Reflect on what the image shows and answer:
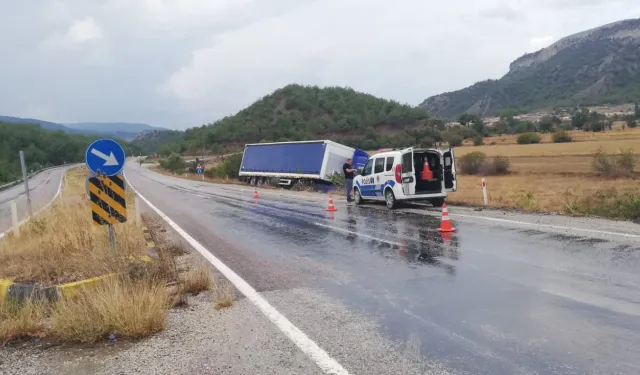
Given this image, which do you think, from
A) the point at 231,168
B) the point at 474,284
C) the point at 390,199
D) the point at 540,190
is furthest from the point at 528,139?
the point at 474,284

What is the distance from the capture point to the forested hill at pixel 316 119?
114062mm

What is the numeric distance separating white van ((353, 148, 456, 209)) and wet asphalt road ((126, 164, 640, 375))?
3549 millimetres

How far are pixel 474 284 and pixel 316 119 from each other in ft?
383

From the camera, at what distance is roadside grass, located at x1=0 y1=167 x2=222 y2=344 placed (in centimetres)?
564

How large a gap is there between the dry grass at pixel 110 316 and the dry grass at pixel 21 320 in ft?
0.62

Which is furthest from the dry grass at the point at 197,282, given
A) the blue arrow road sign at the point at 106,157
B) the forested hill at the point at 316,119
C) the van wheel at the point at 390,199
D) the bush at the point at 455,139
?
the forested hill at the point at 316,119

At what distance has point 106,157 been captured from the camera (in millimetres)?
9594

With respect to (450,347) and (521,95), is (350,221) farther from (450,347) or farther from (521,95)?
(521,95)

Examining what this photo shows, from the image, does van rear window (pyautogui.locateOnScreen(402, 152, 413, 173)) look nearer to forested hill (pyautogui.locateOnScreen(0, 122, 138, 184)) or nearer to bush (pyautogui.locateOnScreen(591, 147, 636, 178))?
bush (pyautogui.locateOnScreen(591, 147, 636, 178))

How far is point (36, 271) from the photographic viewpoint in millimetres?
8758

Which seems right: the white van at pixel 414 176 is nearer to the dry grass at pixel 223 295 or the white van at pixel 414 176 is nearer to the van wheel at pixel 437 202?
the van wheel at pixel 437 202

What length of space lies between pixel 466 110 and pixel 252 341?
554 ft

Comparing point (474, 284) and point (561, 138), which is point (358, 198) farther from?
point (561, 138)

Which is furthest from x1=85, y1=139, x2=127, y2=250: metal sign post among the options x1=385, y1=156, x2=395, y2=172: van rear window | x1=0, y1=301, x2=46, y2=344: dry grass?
x1=385, y1=156, x2=395, y2=172: van rear window
